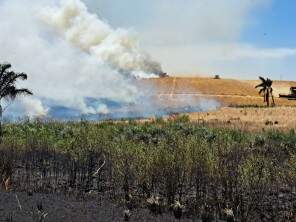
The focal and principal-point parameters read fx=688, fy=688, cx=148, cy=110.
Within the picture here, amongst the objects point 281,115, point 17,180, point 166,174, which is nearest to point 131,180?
point 166,174

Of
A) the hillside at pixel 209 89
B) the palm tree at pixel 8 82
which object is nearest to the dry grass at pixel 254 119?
the palm tree at pixel 8 82

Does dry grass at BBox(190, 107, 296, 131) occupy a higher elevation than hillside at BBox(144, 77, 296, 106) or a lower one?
lower

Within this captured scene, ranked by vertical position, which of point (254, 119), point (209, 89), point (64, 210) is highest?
point (209, 89)

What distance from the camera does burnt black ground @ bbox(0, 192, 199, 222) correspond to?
447 inches

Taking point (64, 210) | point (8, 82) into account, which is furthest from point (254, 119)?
point (64, 210)

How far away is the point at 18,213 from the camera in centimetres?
1146

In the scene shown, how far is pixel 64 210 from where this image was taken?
39.2 feet

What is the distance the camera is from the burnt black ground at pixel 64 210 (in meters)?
11.3

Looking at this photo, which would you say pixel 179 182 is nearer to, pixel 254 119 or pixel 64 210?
pixel 64 210

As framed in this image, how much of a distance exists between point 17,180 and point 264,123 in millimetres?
39716

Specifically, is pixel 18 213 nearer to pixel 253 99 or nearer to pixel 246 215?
pixel 246 215

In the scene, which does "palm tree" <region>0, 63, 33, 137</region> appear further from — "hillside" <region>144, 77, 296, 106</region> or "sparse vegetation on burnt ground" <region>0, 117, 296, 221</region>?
"hillside" <region>144, 77, 296, 106</region>

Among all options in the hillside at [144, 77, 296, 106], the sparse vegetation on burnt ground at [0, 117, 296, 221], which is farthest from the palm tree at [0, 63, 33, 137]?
the hillside at [144, 77, 296, 106]

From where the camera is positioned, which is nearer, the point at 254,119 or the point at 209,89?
the point at 254,119
